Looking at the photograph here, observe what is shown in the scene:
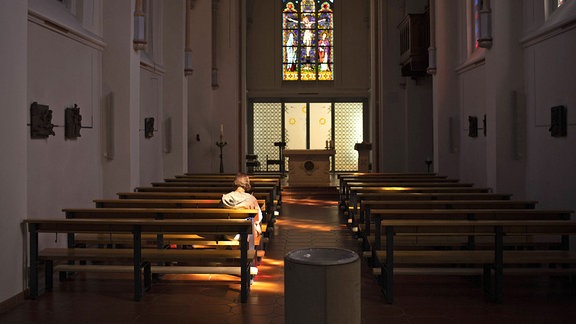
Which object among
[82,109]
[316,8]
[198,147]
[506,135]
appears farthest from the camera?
[316,8]

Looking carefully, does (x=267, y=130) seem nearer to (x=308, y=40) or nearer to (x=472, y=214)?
(x=308, y=40)

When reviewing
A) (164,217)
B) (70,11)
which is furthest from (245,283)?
(70,11)

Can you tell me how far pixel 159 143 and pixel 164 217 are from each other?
6.40 meters

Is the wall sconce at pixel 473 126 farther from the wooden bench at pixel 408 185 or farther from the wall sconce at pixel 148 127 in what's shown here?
the wall sconce at pixel 148 127

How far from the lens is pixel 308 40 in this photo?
939 inches

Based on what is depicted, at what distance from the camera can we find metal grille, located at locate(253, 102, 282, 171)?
76.6 ft

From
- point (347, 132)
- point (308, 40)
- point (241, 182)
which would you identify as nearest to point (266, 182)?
point (241, 182)

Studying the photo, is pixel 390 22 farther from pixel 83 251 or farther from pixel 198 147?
pixel 83 251

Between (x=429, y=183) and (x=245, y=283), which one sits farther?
(x=429, y=183)

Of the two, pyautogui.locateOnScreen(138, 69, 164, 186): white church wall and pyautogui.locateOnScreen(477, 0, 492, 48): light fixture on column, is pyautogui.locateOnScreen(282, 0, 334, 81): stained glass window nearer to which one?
pyautogui.locateOnScreen(138, 69, 164, 186): white church wall

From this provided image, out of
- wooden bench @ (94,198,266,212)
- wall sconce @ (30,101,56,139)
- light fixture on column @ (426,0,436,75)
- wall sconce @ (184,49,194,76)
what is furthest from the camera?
wall sconce @ (184,49,194,76)

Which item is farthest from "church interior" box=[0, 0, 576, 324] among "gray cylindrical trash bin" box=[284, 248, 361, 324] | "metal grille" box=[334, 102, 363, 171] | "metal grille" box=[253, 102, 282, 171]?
"metal grille" box=[253, 102, 282, 171]

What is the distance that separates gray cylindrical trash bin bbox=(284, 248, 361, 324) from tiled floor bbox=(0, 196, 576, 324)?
1.82 m

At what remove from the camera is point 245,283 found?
5.36 meters
